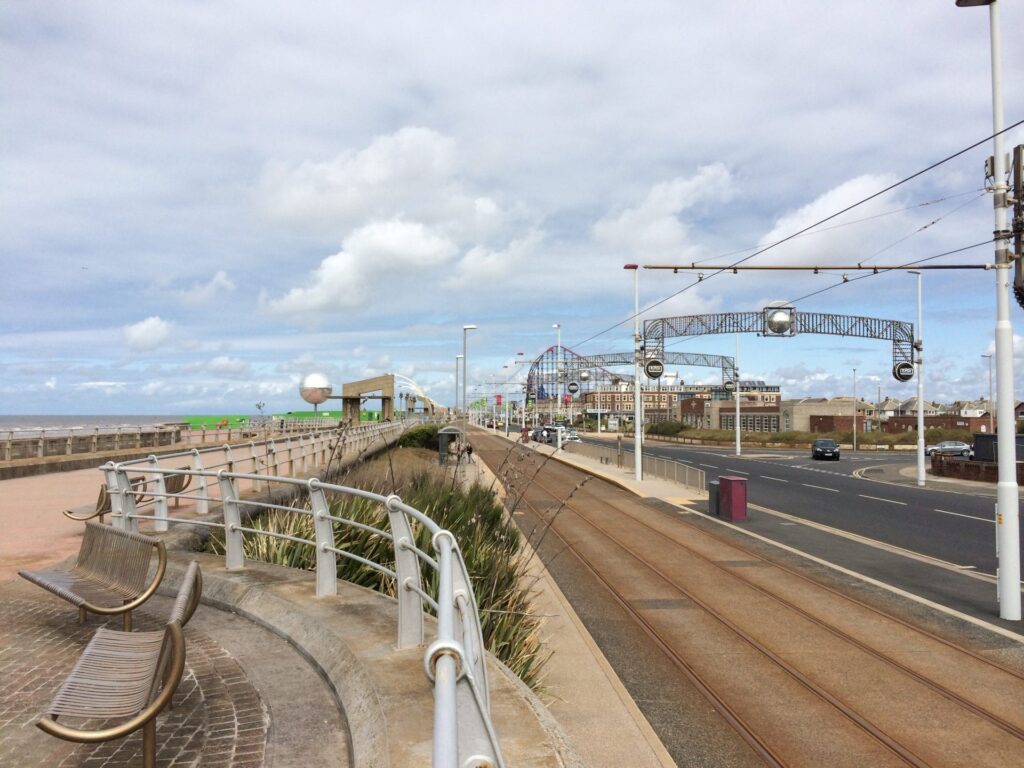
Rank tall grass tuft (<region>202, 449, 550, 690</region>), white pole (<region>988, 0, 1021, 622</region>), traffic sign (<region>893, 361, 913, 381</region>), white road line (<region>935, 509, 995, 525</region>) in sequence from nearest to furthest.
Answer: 1. tall grass tuft (<region>202, 449, 550, 690</region>)
2. white pole (<region>988, 0, 1021, 622</region>)
3. white road line (<region>935, 509, 995, 525</region>)
4. traffic sign (<region>893, 361, 913, 381</region>)

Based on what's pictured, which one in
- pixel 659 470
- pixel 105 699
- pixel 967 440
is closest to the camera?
pixel 105 699

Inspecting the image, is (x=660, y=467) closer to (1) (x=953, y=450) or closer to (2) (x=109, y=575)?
(2) (x=109, y=575)

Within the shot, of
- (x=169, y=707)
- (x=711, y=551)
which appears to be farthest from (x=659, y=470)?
(x=169, y=707)

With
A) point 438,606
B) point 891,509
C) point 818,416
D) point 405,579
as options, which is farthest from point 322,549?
point 818,416

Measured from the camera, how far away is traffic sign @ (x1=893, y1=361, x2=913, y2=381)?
28.7 metres

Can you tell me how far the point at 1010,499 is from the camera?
9.90 m

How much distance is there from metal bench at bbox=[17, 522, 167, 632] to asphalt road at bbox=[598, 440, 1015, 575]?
13.3 m

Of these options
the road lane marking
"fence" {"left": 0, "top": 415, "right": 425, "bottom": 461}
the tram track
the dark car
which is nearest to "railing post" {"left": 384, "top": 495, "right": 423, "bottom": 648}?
the tram track

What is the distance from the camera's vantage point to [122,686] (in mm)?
3525

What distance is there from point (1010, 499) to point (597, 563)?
20.7 feet

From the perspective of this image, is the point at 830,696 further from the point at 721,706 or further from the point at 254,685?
the point at 254,685

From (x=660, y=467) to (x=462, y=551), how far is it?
22845 millimetres

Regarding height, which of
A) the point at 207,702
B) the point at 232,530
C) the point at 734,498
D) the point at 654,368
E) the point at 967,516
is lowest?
the point at 967,516

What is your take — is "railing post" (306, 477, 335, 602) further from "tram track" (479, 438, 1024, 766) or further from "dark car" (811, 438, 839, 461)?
"dark car" (811, 438, 839, 461)
